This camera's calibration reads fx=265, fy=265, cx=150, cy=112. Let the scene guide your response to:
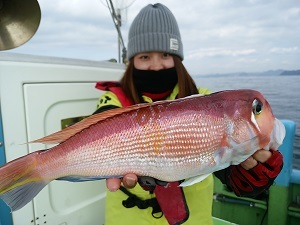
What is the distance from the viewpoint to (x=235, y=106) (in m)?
1.29

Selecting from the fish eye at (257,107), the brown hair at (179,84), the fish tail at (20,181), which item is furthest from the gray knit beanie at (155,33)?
the fish tail at (20,181)

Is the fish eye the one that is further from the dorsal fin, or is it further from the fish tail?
the fish tail

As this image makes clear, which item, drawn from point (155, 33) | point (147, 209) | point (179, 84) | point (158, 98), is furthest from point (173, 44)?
point (147, 209)

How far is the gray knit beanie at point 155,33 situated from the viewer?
80.2 inches

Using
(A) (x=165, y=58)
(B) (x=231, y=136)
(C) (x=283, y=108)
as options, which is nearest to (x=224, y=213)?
(A) (x=165, y=58)

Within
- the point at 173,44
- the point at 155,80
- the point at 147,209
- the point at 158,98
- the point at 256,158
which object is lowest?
the point at 147,209

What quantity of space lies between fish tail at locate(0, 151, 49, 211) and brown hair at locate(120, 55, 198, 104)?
0.91 metres

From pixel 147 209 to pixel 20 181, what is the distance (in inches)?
36.8

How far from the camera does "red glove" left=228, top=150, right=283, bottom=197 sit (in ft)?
5.02

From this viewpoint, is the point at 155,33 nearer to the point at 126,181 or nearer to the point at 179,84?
the point at 179,84

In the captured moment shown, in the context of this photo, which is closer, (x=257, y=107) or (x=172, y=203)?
(x=257, y=107)

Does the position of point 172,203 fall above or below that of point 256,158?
below

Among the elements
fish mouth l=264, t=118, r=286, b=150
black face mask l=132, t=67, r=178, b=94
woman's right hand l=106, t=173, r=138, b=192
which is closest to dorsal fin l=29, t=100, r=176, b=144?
woman's right hand l=106, t=173, r=138, b=192

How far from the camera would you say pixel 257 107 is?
4.17ft
